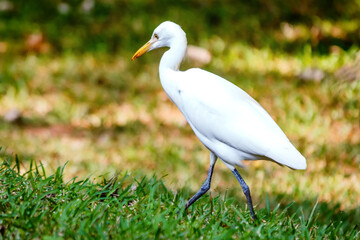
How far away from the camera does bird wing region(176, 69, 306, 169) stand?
286cm

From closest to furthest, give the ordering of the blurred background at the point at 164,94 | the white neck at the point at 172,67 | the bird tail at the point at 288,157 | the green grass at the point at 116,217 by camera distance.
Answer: the green grass at the point at 116,217
the bird tail at the point at 288,157
the white neck at the point at 172,67
the blurred background at the point at 164,94

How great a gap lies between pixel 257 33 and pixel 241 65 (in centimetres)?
90

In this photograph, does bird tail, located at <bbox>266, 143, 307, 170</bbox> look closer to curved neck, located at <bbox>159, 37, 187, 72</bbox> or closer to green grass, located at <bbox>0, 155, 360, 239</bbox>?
green grass, located at <bbox>0, 155, 360, 239</bbox>

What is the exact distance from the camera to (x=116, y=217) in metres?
2.82

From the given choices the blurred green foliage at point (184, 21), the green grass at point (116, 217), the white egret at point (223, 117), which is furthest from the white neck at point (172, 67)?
the blurred green foliage at point (184, 21)

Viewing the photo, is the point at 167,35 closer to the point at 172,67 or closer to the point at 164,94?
the point at 172,67

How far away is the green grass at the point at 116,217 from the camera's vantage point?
2.57 m

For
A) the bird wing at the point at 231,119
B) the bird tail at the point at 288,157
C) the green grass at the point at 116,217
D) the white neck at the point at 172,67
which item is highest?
→ the white neck at the point at 172,67

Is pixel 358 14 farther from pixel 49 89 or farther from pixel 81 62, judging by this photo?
pixel 49 89

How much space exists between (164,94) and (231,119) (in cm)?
317

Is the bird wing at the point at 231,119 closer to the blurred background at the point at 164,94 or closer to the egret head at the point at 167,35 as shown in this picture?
the egret head at the point at 167,35

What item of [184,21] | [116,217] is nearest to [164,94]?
[184,21]

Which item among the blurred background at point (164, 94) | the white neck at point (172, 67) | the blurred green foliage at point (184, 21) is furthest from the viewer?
the blurred green foliage at point (184, 21)

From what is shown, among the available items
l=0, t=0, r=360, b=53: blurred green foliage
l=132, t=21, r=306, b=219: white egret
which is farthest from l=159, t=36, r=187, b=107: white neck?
l=0, t=0, r=360, b=53: blurred green foliage
